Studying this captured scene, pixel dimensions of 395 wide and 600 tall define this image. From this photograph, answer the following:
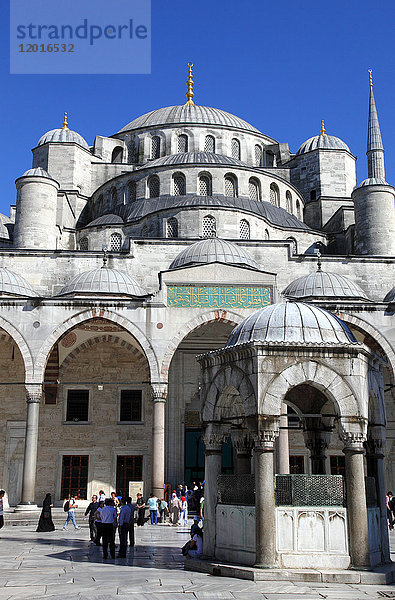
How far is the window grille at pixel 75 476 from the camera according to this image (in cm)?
Answer: 1834

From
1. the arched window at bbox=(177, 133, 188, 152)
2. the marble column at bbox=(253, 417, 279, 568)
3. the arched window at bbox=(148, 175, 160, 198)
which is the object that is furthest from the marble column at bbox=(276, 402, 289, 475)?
the arched window at bbox=(177, 133, 188, 152)

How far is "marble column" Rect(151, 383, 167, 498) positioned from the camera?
15.3m

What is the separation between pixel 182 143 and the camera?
91.3 ft

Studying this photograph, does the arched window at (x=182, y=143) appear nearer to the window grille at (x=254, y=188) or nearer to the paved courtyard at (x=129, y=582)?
the window grille at (x=254, y=188)

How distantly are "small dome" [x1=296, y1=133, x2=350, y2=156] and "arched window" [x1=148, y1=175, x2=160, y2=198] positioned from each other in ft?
24.0

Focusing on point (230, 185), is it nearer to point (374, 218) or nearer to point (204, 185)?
point (204, 185)

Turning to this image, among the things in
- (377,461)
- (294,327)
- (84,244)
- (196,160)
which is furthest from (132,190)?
(377,461)

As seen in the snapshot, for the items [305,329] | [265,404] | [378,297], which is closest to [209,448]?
[265,404]

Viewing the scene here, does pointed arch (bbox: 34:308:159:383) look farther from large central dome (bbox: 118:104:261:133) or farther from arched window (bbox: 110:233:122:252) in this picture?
large central dome (bbox: 118:104:261:133)

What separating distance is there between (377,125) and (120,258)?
40.5ft

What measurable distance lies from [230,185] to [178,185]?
189 cm

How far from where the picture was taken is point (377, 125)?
84.7 ft

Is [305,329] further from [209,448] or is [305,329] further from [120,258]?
[120,258]

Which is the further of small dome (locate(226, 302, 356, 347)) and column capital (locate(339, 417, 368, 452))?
small dome (locate(226, 302, 356, 347))
